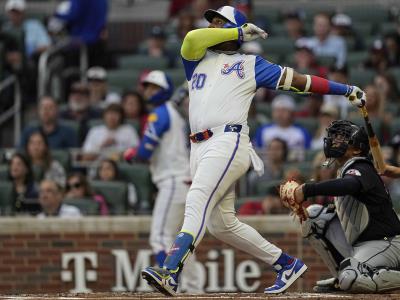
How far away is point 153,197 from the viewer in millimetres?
12609

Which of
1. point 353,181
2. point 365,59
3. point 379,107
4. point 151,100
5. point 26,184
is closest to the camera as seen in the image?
point 353,181

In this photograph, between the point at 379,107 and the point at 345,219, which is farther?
the point at 379,107

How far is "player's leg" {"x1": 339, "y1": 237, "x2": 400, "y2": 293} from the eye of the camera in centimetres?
830

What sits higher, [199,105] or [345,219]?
[199,105]

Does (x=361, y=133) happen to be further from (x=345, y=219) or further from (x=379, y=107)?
(x=379, y=107)

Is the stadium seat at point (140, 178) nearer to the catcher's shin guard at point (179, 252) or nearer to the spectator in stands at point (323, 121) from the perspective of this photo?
the spectator in stands at point (323, 121)

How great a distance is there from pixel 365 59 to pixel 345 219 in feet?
22.2

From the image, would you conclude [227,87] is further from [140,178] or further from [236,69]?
[140,178]

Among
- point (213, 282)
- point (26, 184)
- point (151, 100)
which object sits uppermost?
point (151, 100)

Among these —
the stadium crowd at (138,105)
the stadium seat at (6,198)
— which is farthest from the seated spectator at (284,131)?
the stadium seat at (6,198)

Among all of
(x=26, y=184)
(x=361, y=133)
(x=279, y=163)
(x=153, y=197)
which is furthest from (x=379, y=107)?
(x=361, y=133)

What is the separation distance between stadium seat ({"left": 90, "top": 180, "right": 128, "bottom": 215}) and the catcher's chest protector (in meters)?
4.05

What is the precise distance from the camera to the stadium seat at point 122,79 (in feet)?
49.9

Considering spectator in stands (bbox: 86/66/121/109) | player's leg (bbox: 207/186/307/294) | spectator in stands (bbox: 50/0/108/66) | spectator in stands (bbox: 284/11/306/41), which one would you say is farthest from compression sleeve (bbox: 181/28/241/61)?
spectator in stands (bbox: 50/0/108/66)
